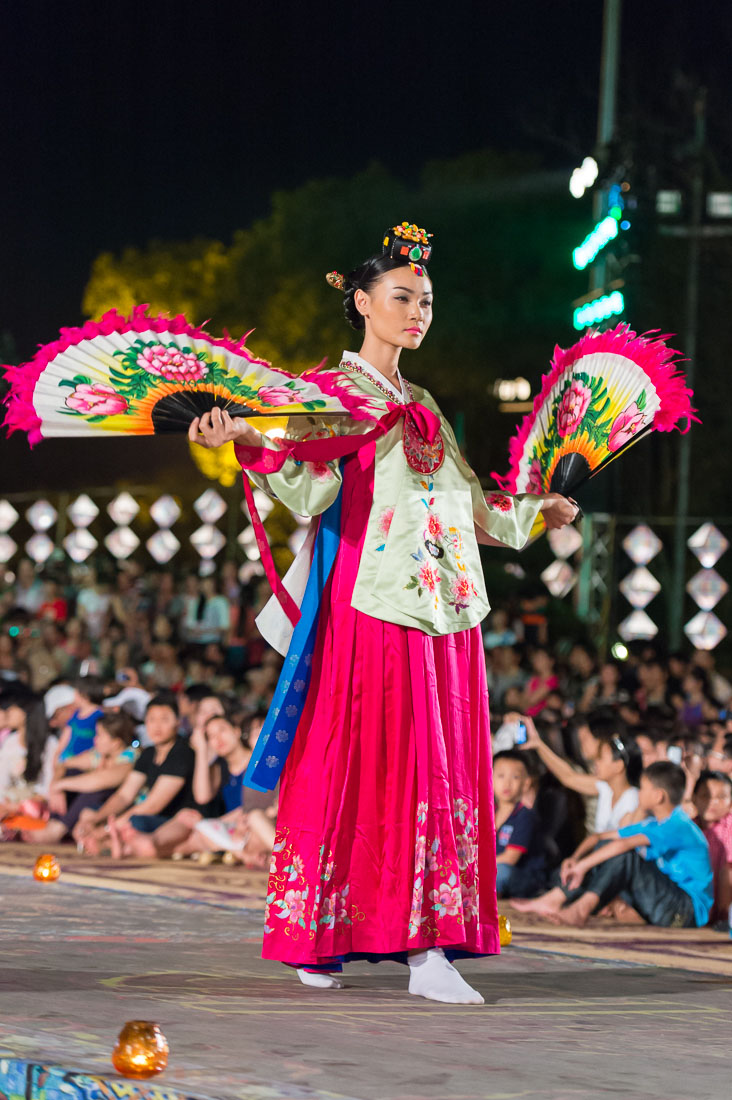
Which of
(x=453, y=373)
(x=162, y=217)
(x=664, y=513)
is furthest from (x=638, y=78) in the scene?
(x=162, y=217)

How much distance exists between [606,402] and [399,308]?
535 millimetres

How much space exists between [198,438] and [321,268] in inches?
530

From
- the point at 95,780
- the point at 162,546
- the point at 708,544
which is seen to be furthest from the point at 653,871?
the point at 162,546

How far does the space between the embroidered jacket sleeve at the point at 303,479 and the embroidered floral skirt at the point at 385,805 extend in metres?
0.24

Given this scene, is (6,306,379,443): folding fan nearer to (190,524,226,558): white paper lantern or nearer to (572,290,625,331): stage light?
(572,290,625,331): stage light

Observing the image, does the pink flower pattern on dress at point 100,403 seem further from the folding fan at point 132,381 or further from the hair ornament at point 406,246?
the hair ornament at point 406,246

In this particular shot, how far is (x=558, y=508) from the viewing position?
3.47 metres

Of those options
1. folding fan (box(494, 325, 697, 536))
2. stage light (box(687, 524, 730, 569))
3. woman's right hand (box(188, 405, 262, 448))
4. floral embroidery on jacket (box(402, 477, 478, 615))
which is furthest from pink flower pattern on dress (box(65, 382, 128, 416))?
stage light (box(687, 524, 730, 569))

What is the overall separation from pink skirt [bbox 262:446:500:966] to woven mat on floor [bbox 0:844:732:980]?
0.90 metres

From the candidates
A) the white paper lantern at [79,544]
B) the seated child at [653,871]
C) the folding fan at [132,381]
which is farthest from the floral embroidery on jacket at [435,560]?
the white paper lantern at [79,544]

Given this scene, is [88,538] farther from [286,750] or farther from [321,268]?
[286,750]

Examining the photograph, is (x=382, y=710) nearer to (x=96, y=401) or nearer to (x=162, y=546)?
(x=96, y=401)

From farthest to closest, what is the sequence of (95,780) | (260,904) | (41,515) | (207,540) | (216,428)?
1. (207,540)
2. (41,515)
3. (95,780)
4. (260,904)
5. (216,428)

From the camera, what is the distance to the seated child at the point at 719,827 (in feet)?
15.6
